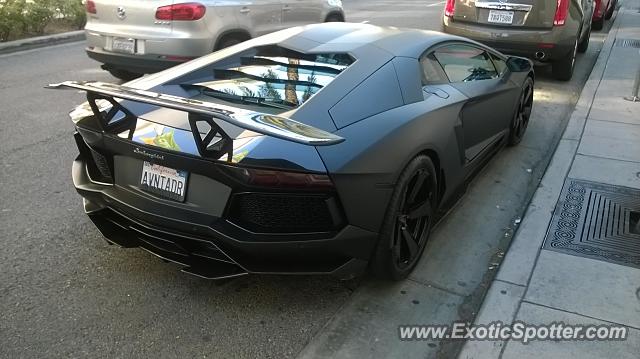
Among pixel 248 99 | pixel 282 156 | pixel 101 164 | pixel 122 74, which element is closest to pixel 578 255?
pixel 282 156

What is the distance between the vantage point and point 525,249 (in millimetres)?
3740

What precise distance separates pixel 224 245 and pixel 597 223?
2.85 metres

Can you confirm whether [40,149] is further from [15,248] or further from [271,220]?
[271,220]

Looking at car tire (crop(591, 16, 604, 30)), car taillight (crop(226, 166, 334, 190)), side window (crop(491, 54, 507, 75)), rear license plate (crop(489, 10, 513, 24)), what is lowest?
car taillight (crop(226, 166, 334, 190))

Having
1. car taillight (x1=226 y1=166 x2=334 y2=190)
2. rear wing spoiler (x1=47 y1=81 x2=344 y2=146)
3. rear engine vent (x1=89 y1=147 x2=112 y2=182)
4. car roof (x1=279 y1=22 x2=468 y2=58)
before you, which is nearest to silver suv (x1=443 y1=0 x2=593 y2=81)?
car roof (x1=279 y1=22 x2=468 y2=58)

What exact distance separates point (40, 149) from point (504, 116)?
166 inches

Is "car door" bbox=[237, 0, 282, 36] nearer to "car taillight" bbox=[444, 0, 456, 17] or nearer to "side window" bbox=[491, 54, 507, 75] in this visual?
"car taillight" bbox=[444, 0, 456, 17]

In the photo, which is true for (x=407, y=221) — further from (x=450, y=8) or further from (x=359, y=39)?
(x=450, y=8)

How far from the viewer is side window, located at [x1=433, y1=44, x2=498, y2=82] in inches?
160

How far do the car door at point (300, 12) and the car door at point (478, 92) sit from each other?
378 centimetres

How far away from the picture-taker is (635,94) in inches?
286

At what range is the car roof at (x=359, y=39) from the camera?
3626mm

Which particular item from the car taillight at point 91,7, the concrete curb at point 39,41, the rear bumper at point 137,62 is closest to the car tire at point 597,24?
the rear bumper at point 137,62

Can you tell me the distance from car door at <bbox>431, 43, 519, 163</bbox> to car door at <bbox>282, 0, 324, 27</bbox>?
3.78 m
